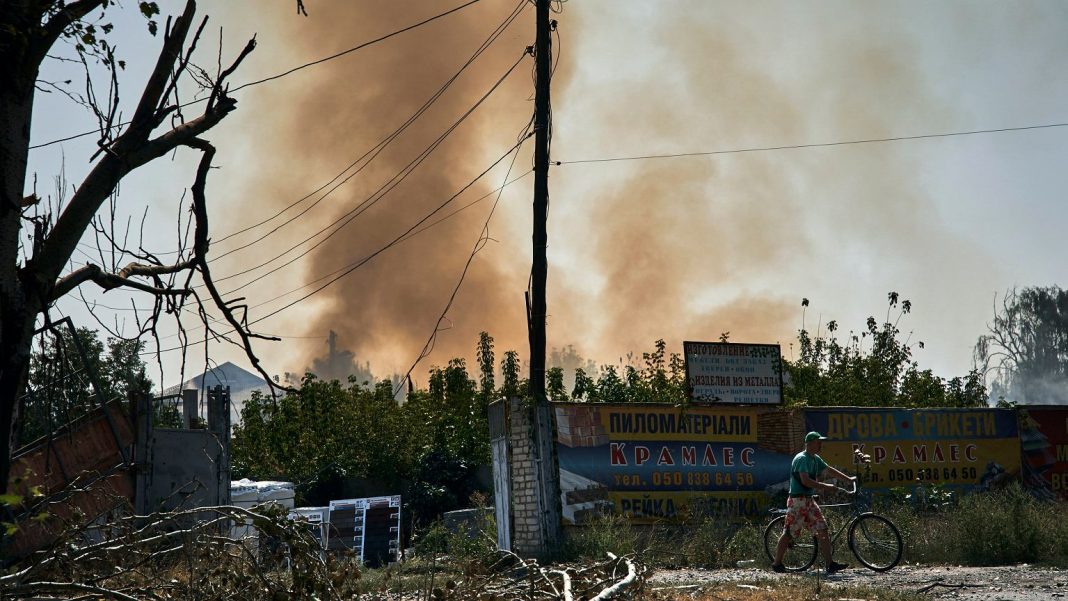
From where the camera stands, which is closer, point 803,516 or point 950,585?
point 950,585

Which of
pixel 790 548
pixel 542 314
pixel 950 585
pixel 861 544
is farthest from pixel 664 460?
pixel 950 585

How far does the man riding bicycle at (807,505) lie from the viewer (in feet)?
41.9

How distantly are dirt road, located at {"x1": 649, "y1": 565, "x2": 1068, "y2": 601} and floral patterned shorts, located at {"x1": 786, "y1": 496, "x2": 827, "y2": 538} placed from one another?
0.59 m

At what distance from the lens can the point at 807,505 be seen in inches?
508

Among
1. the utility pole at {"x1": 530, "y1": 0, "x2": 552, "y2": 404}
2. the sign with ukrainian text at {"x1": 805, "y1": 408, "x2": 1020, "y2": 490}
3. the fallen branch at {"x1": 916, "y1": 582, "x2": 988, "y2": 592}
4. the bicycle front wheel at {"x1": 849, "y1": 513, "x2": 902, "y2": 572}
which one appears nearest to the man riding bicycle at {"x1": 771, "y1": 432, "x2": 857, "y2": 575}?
the bicycle front wheel at {"x1": 849, "y1": 513, "x2": 902, "y2": 572}

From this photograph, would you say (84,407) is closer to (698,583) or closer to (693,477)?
(698,583)

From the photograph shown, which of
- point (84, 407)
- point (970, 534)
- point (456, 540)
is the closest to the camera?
point (84, 407)

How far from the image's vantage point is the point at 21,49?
5.25m

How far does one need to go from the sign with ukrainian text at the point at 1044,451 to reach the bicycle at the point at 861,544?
9124mm

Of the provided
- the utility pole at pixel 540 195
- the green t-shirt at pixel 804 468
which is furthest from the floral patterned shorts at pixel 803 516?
the utility pole at pixel 540 195

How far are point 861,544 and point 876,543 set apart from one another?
0.40 metres

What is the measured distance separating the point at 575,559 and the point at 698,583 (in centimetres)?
336

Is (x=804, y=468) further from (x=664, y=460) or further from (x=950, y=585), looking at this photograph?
(x=664, y=460)

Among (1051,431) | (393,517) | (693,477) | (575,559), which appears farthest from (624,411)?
(1051,431)
